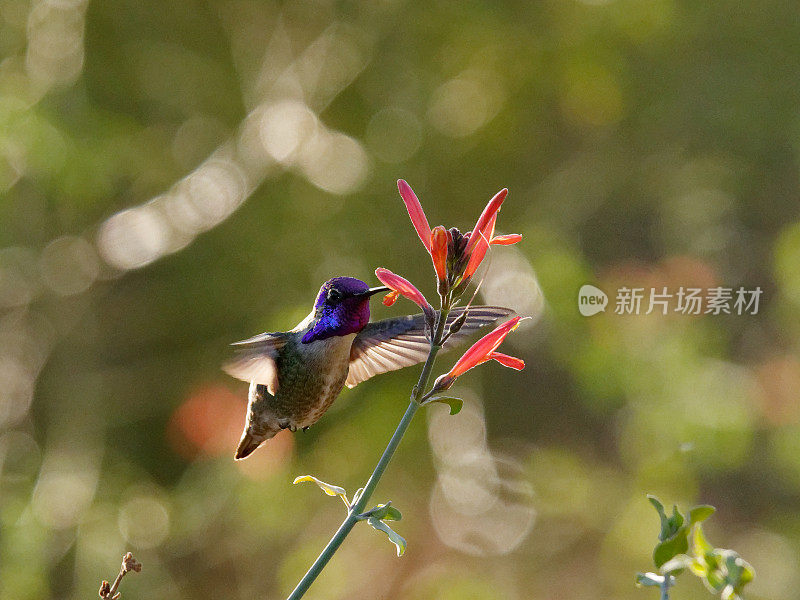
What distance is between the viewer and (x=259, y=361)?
0.97 m

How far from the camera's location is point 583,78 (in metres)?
3.46

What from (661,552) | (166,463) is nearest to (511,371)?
(166,463)

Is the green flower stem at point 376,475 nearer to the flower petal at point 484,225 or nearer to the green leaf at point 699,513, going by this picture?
the flower petal at point 484,225

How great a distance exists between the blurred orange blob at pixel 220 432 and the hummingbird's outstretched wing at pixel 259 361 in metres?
1.82

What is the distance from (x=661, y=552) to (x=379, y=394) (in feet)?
9.38

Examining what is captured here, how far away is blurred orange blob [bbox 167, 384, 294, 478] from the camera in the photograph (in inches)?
110

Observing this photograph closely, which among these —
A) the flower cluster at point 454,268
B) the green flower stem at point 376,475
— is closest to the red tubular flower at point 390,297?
the flower cluster at point 454,268

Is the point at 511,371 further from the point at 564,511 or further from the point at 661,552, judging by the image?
the point at 661,552

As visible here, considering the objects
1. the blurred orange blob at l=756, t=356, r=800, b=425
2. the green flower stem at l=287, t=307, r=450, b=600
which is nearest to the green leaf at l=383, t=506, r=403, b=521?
the green flower stem at l=287, t=307, r=450, b=600

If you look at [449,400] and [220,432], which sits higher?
[449,400]

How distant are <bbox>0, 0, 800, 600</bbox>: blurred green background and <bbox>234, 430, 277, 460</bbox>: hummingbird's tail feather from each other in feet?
5.36

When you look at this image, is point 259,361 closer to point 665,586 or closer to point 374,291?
point 374,291

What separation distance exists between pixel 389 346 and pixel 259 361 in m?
0.19

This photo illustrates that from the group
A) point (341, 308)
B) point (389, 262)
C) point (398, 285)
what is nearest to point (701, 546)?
point (398, 285)
